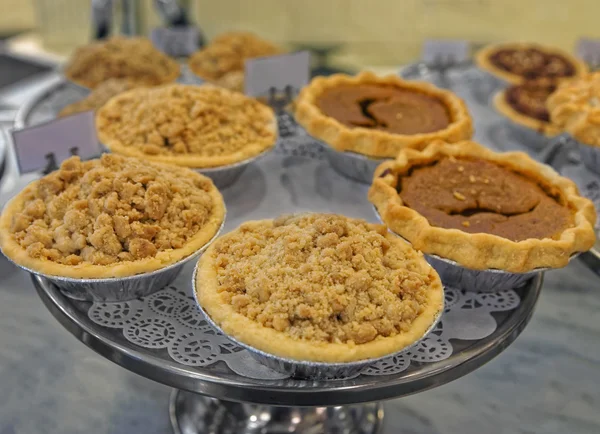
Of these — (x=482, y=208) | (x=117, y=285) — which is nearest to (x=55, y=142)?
(x=117, y=285)

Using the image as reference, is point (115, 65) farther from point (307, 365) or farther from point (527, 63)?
point (527, 63)

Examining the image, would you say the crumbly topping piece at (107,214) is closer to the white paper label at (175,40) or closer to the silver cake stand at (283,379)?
the silver cake stand at (283,379)

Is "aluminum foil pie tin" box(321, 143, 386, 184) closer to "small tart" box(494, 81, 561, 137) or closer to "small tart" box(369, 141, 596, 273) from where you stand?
"small tart" box(369, 141, 596, 273)

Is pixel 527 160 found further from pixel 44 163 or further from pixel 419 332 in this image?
pixel 44 163

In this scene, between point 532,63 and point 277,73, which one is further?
point 532,63

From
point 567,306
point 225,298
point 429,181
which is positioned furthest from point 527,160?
point 225,298

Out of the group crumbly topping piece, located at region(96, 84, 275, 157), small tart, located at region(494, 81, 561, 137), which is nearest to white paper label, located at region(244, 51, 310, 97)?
crumbly topping piece, located at region(96, 84, 275, 157)
